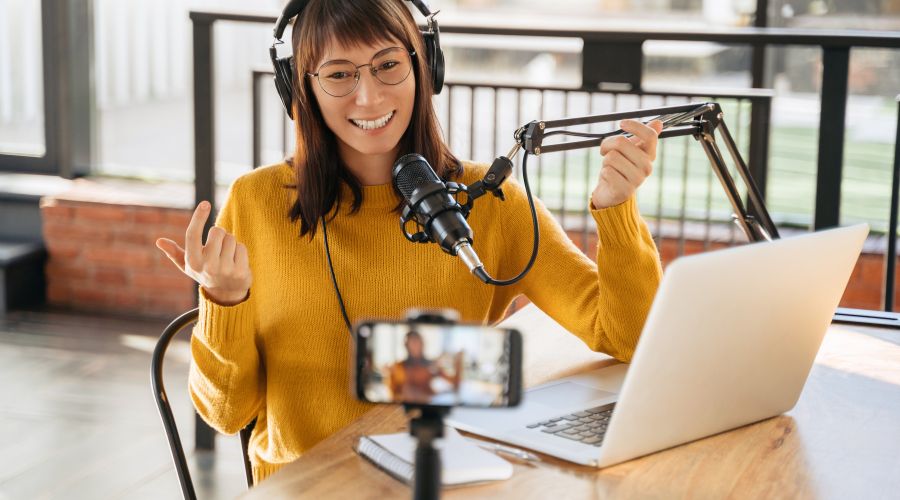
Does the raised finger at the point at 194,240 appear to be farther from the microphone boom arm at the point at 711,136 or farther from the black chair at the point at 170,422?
the microphone boom arm at the point at 711,136

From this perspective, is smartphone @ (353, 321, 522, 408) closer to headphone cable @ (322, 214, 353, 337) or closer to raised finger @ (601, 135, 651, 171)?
raised finger @ (601, 135, 651, 171)

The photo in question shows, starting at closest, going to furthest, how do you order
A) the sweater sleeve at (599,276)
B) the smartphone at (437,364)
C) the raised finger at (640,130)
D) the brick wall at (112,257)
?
the smartphone at (437,364) < the raised finger at (640,130) < the sweater sleeve at (599,276) < the brick wall at (112,257)

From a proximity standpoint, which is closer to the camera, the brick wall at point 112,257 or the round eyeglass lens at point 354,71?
the round eyeglass lens at point 354,71

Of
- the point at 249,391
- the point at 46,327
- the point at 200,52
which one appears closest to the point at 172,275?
the point at 46,327

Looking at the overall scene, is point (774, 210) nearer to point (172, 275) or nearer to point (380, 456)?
point (172, 275)

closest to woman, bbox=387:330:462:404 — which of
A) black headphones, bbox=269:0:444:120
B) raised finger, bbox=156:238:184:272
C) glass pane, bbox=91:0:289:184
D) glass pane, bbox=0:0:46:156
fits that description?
raised finger, bbox=156:238:184:272

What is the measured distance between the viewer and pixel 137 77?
15.1 ft

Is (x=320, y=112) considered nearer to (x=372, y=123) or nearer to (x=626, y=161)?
(x=372, y=123)

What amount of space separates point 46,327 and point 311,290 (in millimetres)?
2647

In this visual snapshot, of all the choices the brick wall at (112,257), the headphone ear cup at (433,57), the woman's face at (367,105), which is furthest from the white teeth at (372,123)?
the brick wall at (112,257)

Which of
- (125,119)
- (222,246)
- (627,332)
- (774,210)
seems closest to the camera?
(222,246)

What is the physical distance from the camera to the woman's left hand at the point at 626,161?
54.1 inches

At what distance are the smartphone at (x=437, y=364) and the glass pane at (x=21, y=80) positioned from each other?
4.05 metres

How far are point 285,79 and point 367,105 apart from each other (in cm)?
14
